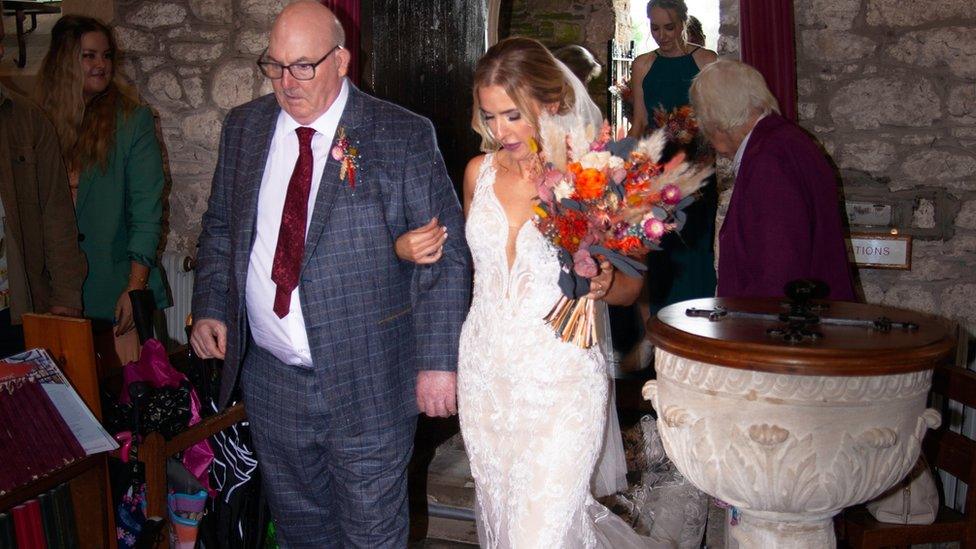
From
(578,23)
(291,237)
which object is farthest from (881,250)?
(578,23)

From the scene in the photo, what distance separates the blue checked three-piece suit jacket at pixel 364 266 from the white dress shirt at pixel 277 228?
0.11 feet

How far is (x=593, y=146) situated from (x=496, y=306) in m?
0.62

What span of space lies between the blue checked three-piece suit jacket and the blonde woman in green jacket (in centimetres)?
140

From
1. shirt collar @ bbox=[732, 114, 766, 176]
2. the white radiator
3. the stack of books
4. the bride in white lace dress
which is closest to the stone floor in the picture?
the bride in white lace dress

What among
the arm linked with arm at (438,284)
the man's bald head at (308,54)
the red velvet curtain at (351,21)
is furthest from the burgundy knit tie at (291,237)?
the red velvet curtain at (351,21)

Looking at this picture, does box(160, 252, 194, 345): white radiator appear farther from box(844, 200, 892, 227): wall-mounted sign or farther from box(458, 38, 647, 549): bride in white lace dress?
box(844, 200, 892, 227): wall-mounted sign

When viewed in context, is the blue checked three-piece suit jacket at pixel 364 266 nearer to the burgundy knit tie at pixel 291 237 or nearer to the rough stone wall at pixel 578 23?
the burgundy knit tie at pixel 291 237

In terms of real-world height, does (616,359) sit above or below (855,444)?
below

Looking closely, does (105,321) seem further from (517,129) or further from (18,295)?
(517,129)

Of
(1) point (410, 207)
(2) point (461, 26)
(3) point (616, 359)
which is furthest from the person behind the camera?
(3) point (616, 359)

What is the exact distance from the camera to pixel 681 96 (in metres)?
5.53

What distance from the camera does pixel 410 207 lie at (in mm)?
2877

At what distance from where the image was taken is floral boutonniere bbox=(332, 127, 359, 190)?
2.81 metres

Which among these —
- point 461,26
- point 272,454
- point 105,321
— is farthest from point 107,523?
point 461,26
